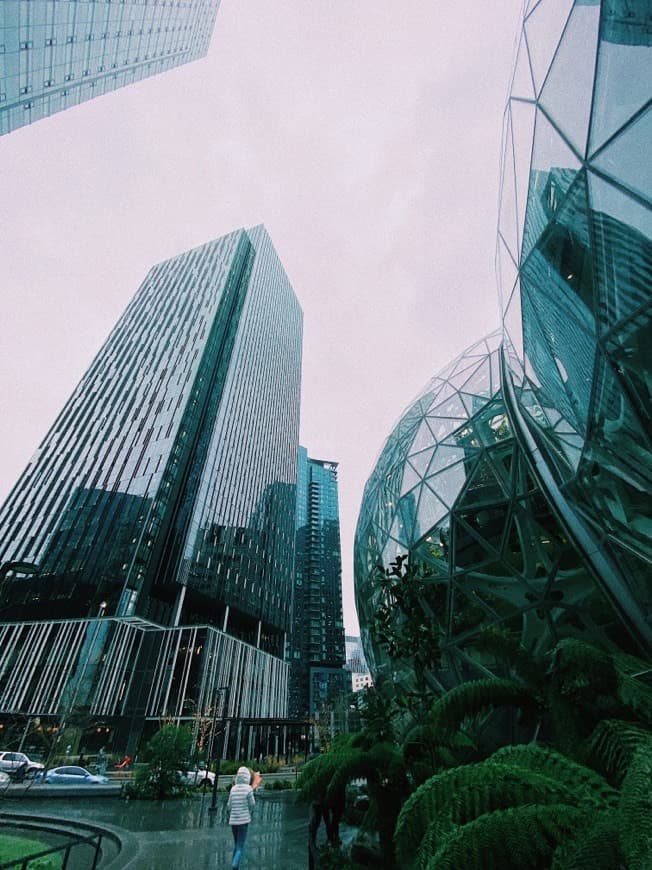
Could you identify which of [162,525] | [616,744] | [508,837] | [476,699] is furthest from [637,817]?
[162,525]

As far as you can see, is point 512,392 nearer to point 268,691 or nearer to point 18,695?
point 18,695

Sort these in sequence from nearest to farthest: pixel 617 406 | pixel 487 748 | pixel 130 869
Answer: pixel 617 406, pixel 130 869, pixel 487 748

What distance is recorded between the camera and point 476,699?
6840 millimetres

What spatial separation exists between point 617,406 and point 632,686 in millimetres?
3828

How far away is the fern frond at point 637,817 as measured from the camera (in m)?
2.93

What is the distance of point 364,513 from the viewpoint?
21500mm

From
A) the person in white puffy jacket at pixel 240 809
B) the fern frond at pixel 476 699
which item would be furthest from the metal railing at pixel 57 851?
the fern frond at pixel 476 699

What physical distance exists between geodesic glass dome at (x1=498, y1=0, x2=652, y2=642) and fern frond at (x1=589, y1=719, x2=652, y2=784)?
8.81 ft

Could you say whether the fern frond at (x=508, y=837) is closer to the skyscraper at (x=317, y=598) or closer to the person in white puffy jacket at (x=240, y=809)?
the person in white puffy jacket at (x=240, y=809)

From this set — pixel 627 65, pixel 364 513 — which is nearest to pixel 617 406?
pixel 627 65

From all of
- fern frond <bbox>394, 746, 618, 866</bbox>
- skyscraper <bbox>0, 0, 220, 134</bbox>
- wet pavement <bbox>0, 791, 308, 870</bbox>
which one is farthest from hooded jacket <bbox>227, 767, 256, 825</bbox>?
skyscraper <bbox>0, 0, 220, 134</bbox>

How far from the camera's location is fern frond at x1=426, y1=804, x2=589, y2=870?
3.48 m

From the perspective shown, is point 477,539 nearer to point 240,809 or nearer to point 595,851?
point 240,809

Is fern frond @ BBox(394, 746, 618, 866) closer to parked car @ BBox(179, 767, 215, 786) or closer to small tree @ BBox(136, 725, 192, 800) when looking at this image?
small tree @ BBox(136, 725, 192, 800)
